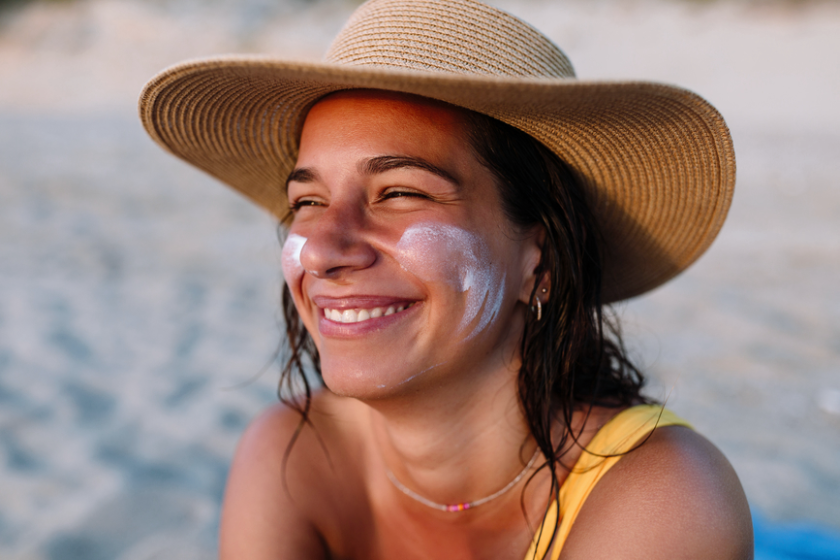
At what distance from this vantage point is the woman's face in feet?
5.55

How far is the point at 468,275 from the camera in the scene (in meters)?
1.73

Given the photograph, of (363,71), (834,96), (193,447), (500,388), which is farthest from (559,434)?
(834,96)

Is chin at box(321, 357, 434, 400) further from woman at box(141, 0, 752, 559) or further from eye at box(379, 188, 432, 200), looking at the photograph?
eye at box(379, 188, 432, 200)

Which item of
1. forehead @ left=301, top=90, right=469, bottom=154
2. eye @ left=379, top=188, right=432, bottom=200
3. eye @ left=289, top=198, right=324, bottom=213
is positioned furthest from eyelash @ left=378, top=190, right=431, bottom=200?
eye @ left=289, top=198, right=324, bottom=213


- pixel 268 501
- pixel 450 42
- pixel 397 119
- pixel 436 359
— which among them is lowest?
pixel 268 501

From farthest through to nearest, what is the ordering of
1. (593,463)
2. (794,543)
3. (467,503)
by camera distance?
1. (794,543)
2. (467,503)
3. (593,463)

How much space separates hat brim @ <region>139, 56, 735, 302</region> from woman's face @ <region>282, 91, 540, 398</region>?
0.40ft

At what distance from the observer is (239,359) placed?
4359 millimetres

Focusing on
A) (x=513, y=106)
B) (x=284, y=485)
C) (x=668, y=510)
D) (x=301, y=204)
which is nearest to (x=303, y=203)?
(x=301, y=204)

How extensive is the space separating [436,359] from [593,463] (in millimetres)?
575

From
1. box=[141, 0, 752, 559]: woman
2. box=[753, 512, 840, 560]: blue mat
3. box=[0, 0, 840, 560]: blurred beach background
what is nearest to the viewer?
box=[141, 0, 752, 559]: woman

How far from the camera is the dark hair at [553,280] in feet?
6.03

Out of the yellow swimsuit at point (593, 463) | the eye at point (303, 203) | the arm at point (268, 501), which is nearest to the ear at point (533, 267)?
the yellow swimsuit at point (593, 463)

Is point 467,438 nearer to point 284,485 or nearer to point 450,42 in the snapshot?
point 284,485
